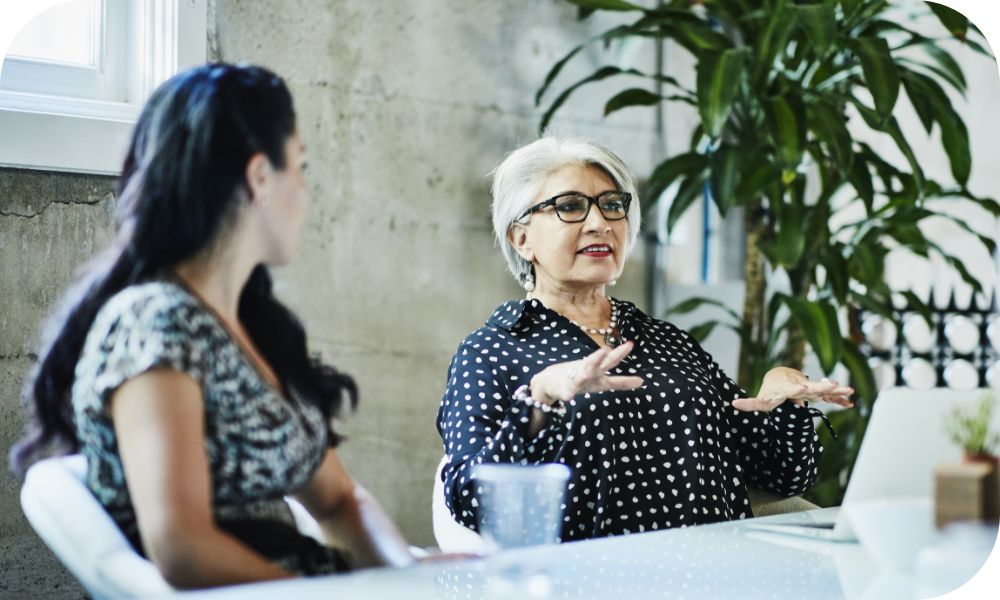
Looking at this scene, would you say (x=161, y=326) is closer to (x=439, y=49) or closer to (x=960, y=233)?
(x=439, y=49)

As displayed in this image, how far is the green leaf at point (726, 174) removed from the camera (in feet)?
7.81

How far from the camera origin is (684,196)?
245 cm

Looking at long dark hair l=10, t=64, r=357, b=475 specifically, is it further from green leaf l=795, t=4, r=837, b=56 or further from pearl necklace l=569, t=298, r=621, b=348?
green leaf l=795, t=4, r=837, b=56

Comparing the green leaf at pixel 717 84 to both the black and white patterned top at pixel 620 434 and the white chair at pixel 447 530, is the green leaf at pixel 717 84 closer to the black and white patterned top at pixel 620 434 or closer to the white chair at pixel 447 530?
the black and white patterned top at pixel 620 434

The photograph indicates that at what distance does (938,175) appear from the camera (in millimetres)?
4508

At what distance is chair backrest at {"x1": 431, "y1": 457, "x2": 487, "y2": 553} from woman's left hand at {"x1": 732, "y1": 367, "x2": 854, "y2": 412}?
21.0 inches

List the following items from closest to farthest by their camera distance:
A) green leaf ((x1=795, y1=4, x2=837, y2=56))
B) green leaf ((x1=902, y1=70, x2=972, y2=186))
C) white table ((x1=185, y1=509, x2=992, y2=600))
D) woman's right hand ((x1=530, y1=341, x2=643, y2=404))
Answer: white table ((x1=185, y1=509, x2=992, y2=600)) < woman's right hand ((x1=530, y1=341, x2=643, y2=404)) < green leaf ((x1=795, y1=4, x2=837, y2=56)) < green leaf ((x1=902, y1=70, x2=972, y2=186))

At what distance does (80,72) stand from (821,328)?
169 cm

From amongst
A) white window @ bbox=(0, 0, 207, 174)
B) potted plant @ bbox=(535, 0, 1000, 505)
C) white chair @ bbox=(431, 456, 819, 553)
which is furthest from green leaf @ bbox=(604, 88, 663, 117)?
white window @ bbox=(0, 0, 207, 174)

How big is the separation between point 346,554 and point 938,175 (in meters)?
3.82

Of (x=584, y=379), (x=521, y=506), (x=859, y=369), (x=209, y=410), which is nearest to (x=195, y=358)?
(x=209, y=410)

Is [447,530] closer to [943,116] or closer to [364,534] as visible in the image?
[364,534]

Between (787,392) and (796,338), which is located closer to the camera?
(787,392)

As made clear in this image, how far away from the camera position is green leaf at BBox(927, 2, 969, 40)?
2439mm
